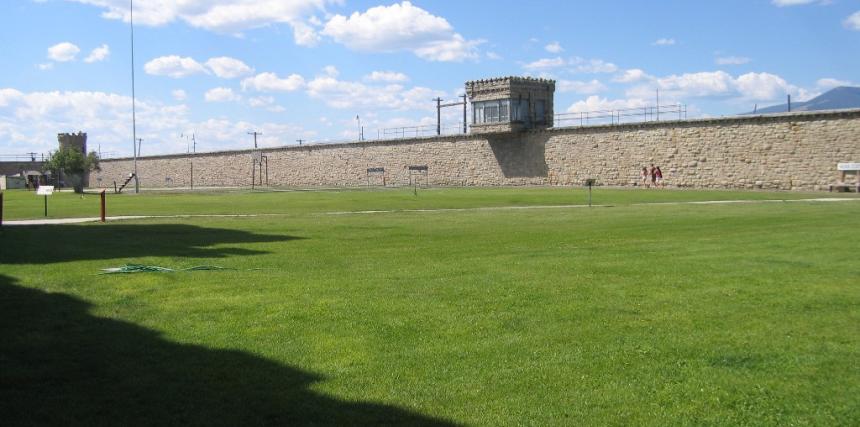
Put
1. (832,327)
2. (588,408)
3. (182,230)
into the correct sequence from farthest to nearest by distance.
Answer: (182,230) → (832,327) → (588,408)

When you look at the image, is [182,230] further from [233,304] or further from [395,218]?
[233,304]

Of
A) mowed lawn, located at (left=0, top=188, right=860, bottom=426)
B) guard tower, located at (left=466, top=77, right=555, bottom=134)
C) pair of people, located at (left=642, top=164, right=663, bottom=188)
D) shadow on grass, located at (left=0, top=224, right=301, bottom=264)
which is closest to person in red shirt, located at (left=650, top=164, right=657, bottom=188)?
pair of people, located at (left=642, top=164, right=663, bottom=188)

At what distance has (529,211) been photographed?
2611 cm

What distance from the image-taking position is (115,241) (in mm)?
16328

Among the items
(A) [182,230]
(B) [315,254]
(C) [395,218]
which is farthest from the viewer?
(C) [395,218]

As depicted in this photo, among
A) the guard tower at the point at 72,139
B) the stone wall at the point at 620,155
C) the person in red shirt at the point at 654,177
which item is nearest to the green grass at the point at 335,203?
the stone wall at the point at 620,155

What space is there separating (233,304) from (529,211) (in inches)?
709

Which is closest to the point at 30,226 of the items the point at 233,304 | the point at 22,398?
the point at 233,304

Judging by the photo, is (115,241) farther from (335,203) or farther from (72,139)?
(72,139)

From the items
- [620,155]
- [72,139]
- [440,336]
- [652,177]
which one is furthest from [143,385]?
[72,139]

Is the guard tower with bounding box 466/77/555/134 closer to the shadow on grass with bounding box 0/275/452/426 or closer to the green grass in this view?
the green grass

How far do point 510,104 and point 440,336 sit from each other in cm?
5405

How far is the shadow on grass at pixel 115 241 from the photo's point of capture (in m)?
13.6

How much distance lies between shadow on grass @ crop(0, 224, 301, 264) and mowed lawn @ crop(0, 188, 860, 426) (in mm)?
183
